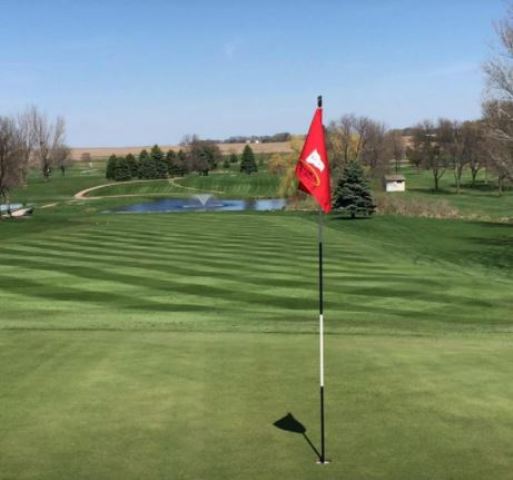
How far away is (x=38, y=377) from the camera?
9.38 metres

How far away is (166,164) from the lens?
159250mm

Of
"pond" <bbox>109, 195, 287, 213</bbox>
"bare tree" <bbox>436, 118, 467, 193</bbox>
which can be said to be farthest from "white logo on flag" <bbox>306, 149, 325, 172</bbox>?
"bare tree" <bbox>436, 118, 467, 193</bbox>

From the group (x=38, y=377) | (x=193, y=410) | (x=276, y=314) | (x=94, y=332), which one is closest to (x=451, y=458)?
(x=193, y=410)

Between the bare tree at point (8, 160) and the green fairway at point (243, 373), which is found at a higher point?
the bare tree at point (8, 160)

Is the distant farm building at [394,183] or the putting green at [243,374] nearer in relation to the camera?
the putting green at [243,374]

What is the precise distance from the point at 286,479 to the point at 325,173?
10.5ft

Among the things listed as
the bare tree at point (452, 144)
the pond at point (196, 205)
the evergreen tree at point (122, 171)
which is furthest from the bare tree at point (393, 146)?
the evergreen tree at point (122, 171)

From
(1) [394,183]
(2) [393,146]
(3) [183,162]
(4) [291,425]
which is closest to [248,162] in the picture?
(3) [183,162]

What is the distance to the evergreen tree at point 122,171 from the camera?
500 feet

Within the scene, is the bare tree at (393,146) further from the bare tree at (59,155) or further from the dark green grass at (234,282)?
the dark green grass at (234,282)

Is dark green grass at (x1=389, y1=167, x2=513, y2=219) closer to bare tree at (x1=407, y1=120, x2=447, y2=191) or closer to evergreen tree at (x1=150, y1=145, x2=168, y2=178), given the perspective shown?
bare tree at (x1=407, y1=120, x2=447, y2=191)

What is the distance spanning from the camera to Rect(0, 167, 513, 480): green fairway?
6539 millimetres

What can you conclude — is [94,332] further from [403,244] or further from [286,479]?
[403,244]

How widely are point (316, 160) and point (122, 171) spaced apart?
152 metres
